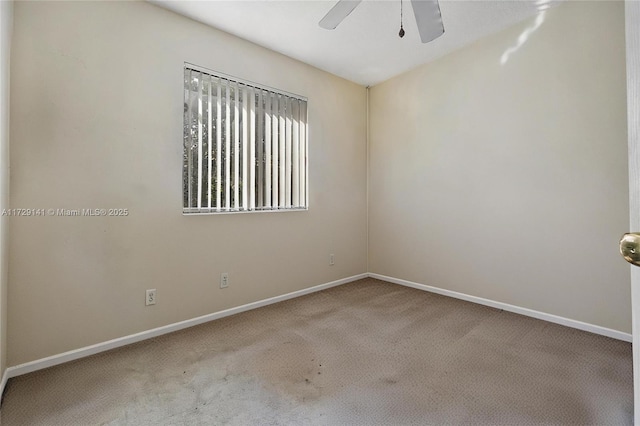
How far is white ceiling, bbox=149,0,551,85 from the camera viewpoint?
7.78 feet

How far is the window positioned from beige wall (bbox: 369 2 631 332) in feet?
4.26

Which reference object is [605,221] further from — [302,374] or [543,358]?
[302,374]

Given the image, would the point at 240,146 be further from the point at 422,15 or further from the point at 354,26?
the point at 422,15

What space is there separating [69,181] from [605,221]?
3858 millimetres

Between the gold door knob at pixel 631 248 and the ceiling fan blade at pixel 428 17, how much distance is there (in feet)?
5.61

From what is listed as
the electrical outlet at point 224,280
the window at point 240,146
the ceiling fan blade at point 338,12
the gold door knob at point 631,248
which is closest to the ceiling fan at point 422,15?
the ceiling fan blade at point 338,12

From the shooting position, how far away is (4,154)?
1.71m

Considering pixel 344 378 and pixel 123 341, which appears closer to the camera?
pixel 344 378

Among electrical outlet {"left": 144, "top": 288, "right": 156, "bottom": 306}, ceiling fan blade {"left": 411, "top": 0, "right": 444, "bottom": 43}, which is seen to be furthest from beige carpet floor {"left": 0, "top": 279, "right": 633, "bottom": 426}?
ceiling fan blade {"left": 411, "top": 0, "right": 444, "bottom": 43}

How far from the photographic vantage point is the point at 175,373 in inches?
72.6

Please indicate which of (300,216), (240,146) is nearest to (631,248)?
(240,146)

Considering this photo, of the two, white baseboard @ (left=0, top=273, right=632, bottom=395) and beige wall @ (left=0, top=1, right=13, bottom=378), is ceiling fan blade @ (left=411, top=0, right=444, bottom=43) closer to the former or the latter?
beige wall @ (left=0, top=1, right=13, bottom=378)

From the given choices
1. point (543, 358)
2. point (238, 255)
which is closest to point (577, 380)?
point (543, 358)

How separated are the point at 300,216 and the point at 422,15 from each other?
211 centimetres
